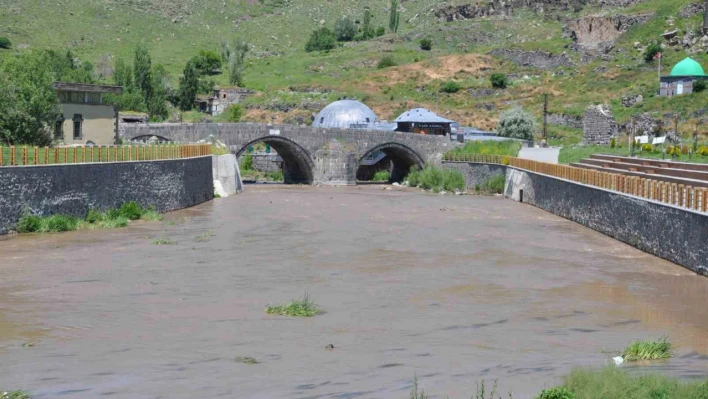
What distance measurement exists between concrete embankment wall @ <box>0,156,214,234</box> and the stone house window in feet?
30.5

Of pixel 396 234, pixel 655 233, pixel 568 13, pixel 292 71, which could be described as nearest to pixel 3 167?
pixel 396 234

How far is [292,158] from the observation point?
268 feet

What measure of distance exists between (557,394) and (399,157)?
231ft

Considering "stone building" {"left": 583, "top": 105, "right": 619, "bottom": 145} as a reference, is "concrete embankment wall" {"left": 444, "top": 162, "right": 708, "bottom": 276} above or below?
below

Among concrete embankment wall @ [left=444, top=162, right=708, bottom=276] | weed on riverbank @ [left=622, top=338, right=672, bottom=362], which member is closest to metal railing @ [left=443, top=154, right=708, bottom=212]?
concrete embankment wall @ [left=444, top=162, right=708, bottom=276]

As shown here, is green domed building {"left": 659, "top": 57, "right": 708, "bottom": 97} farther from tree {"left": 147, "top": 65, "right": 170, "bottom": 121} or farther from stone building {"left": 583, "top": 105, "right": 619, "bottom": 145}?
tree {"left": 147, "top": 65, "right": 170, "bottom": 121}

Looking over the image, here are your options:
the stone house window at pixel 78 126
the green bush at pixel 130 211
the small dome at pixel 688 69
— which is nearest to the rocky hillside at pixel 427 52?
the small dome at pixel 688 69

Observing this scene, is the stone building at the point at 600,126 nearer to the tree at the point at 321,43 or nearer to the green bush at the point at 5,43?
the tree at the point at 321,43

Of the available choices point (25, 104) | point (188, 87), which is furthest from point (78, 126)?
point (188, 87)

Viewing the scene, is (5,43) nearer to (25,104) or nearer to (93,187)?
(25,104)

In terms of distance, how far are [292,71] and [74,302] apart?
10669 centimetres

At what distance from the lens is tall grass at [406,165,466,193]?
72.8 metres

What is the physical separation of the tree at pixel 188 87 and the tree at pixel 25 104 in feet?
192

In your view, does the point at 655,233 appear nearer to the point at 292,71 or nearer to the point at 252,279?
the point at 252,279
